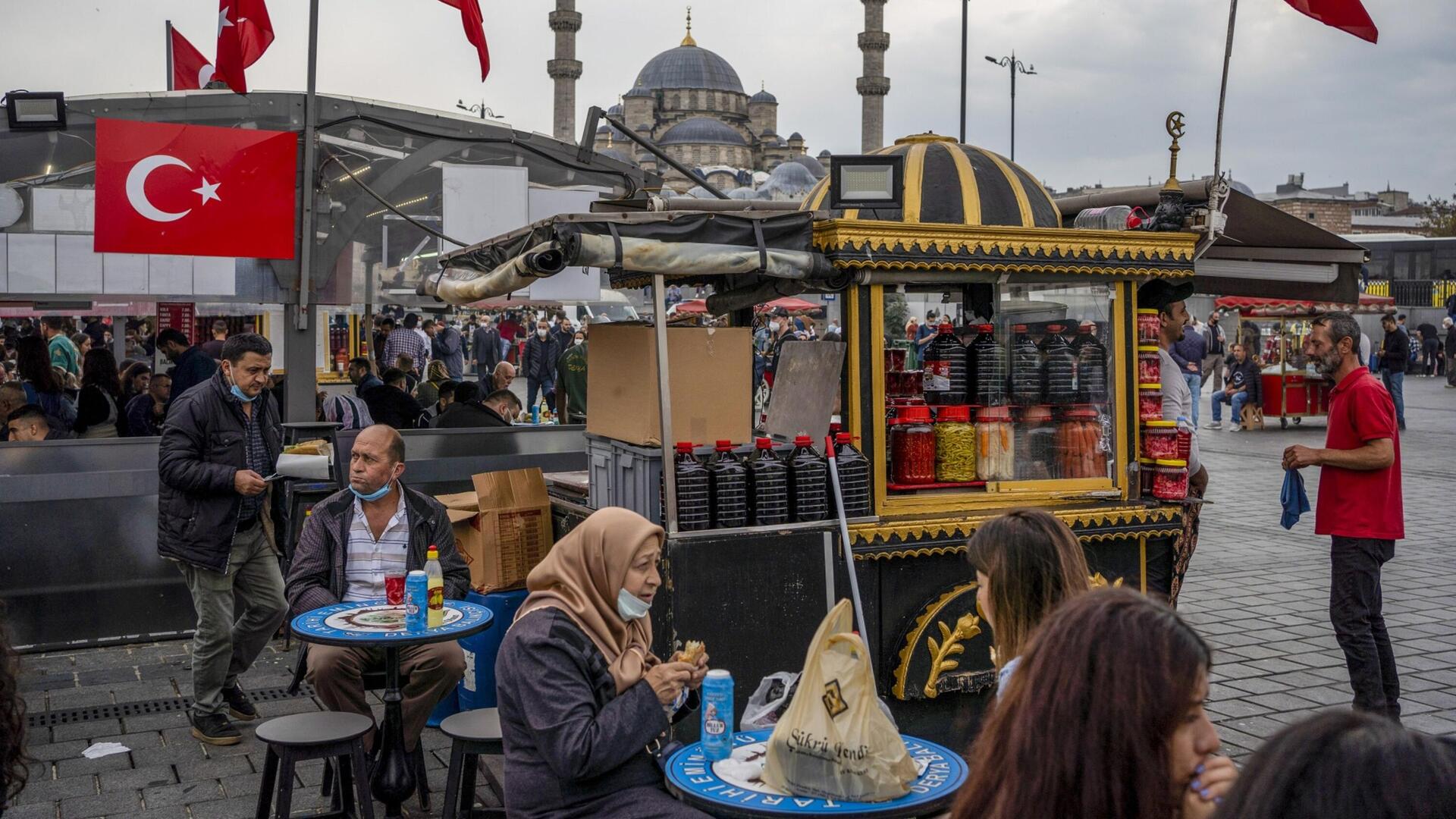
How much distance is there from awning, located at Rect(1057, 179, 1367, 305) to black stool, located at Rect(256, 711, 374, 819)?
477cm

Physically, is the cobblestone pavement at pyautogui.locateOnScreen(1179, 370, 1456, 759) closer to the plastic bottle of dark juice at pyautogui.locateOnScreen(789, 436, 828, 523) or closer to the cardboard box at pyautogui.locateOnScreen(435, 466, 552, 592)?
the plastic bottle of dark juice at pyautogui.locateOnScreen(789, 436, 828, 523)

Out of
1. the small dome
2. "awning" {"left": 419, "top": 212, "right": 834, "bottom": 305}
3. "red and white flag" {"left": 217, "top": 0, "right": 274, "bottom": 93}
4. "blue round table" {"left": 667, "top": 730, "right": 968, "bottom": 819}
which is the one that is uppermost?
the small dome

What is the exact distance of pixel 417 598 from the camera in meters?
4.98

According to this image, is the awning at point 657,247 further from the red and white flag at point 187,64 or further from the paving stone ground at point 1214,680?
the red and white flag at point 187,64

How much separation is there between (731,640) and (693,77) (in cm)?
11512

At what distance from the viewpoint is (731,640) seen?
17.1ft

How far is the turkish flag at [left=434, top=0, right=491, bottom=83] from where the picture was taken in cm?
937

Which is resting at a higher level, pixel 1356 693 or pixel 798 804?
pixel 798 804

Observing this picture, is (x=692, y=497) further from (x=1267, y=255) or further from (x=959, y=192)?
(x=1267, y=255)

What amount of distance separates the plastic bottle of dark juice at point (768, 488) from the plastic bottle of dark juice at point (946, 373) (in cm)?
94

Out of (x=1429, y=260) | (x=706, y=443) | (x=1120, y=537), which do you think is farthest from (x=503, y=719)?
(x=1429, y=260)

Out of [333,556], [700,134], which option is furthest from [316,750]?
[700,134]

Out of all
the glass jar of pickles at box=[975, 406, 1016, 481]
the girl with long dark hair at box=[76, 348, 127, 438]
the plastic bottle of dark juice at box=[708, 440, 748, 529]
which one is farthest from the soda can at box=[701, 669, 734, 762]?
the girl with long dark hair at box=[76, 348, 127, 438]

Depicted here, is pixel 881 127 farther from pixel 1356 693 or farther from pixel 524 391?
pixel 1356 693
